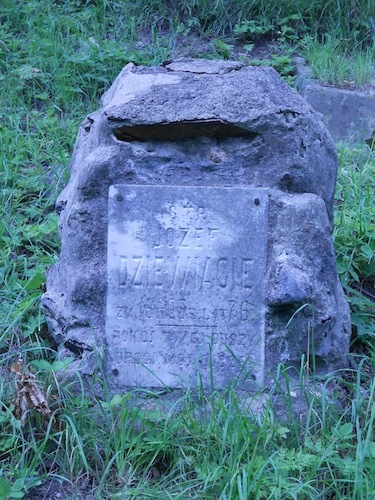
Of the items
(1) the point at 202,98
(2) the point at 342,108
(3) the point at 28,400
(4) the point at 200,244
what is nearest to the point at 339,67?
(2) the point at 342,108

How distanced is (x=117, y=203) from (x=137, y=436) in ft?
2.42

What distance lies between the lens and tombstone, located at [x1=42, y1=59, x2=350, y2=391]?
2.53 metres

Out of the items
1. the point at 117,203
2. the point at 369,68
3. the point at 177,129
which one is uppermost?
the point at 177,129

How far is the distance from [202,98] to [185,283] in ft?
1.95

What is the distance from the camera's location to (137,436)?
7.59 ft

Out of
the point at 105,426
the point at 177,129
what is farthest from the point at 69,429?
the point at 177,129

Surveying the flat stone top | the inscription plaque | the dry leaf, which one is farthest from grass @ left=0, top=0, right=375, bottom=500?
the flat stone top

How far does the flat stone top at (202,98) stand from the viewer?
2.53 metres

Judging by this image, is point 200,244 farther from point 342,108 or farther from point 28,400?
point 342,108

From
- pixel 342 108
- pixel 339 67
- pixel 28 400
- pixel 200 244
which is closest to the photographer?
pixel 28 400

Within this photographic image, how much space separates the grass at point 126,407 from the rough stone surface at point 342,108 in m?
0.47

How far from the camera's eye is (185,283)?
2.55 meters

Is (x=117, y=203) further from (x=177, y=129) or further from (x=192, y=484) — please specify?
(x=192, y=484)

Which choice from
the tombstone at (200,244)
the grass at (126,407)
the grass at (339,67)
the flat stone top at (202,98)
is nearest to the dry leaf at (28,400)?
the grass at (126,407)
